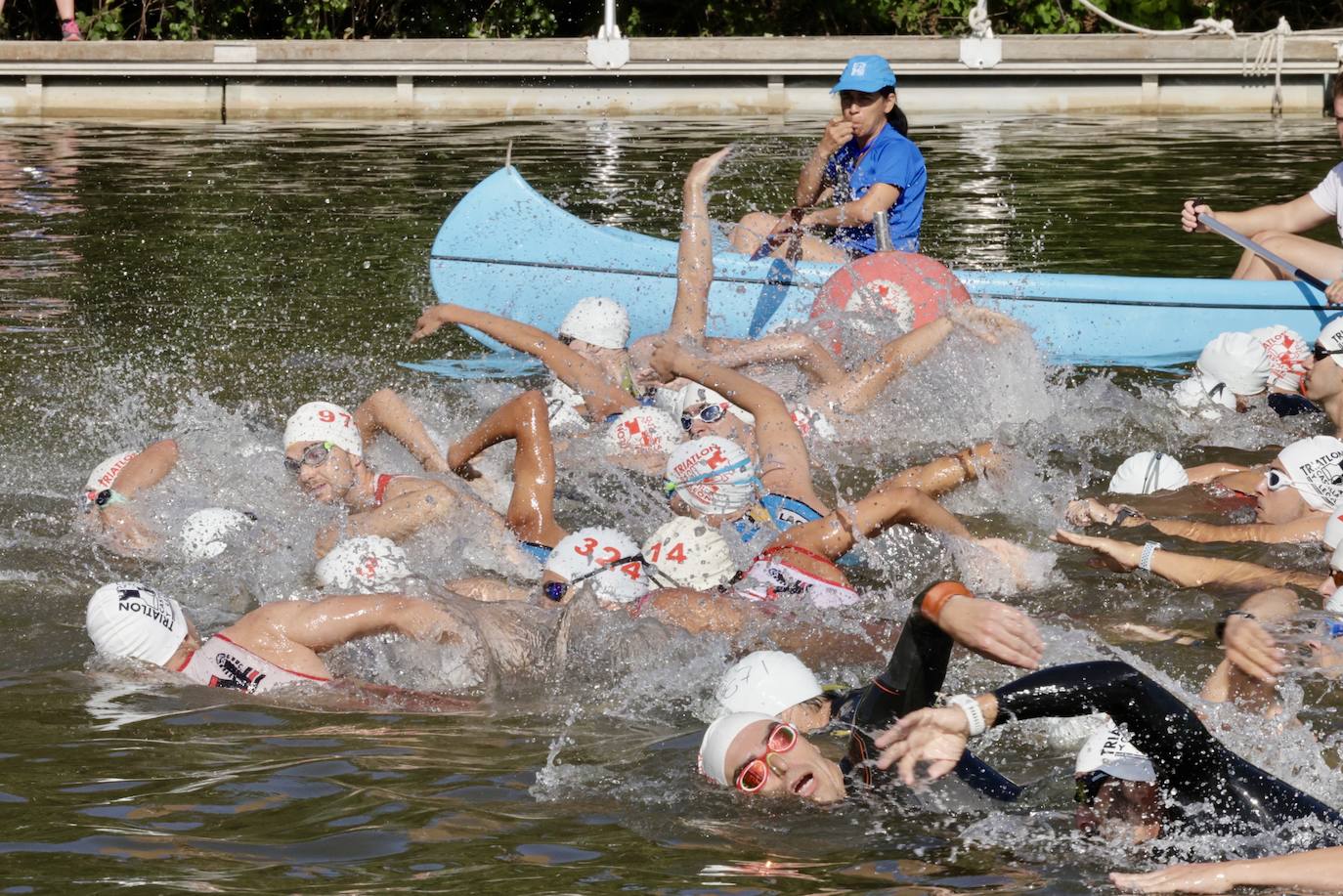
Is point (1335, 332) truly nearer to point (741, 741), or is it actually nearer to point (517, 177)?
point (741, 741)

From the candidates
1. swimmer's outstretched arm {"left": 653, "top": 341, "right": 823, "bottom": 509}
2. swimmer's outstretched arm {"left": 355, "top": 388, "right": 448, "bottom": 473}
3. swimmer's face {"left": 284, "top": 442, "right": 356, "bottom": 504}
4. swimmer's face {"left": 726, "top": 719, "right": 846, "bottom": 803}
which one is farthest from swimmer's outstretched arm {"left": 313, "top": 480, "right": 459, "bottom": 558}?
swimmer's face {"left": 726, "top": 719, "right": 846, "bottom": 803}

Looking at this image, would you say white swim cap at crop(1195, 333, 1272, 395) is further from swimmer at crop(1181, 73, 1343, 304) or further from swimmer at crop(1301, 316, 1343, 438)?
swimmer at crop(1181, 73, 1343, 304)

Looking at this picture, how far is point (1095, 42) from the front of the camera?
20.3 meters

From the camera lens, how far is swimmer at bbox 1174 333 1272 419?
927 centimetres

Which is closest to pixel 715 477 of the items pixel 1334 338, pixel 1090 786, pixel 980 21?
pixel 1090 786

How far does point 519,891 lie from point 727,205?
12.1 meters

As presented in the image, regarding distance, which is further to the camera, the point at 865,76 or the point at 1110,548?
the point at 865,76

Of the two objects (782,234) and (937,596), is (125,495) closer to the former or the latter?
(937,596)

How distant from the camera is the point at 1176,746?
4.54 m

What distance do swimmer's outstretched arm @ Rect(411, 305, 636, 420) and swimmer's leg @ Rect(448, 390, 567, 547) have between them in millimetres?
1146

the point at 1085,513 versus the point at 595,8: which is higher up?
the point at 595,8

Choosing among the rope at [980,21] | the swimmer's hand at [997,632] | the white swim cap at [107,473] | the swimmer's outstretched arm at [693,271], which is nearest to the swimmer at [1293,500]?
the swimmer's outstretched arm at [693,271]

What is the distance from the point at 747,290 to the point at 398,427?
10.9ft

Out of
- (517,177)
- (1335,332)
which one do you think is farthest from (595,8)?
(1335,332)
